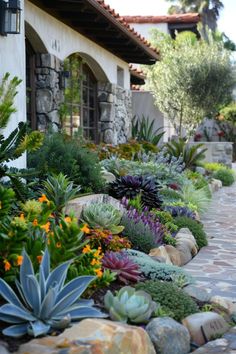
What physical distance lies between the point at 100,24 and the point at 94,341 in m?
8.69

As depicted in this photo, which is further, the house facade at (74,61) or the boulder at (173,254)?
the house facade at (74,61)

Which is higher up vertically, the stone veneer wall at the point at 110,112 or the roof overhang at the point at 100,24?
the roof overhang at the point at 100,24

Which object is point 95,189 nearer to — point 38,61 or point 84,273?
point 38,61

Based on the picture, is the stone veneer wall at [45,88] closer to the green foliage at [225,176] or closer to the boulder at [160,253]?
the boulder at [160,253]

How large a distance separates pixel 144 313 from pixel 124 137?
11443 millimetres

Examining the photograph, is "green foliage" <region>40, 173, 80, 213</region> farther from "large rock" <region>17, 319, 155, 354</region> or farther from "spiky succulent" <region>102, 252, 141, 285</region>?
"large rock" <region>17, 319, 155, 354</region>

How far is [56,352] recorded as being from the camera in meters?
3.08

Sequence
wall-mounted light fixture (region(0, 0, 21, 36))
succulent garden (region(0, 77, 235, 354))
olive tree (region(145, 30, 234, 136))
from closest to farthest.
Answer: succulent garden (region(0, 77, 235, 354))
wall-mounted light fixture (region(0, 0, 21, 36))
olive tree (region(145, 30, 234, 136))

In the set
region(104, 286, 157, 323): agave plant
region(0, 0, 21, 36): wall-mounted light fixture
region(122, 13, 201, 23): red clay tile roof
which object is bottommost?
region(104, 286, 157, 323): agave plant

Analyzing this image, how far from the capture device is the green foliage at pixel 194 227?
25.3 feet

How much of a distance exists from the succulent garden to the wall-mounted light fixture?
59cm

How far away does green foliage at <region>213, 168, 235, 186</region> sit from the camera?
52.9 feet

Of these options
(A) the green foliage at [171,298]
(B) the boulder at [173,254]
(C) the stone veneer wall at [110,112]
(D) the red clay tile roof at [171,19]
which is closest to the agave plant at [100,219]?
(B) the boulder at [173,254]

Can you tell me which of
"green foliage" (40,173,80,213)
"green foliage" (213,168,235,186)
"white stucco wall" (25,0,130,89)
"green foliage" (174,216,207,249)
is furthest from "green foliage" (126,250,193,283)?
"green foliage" (213,168,235,186)
